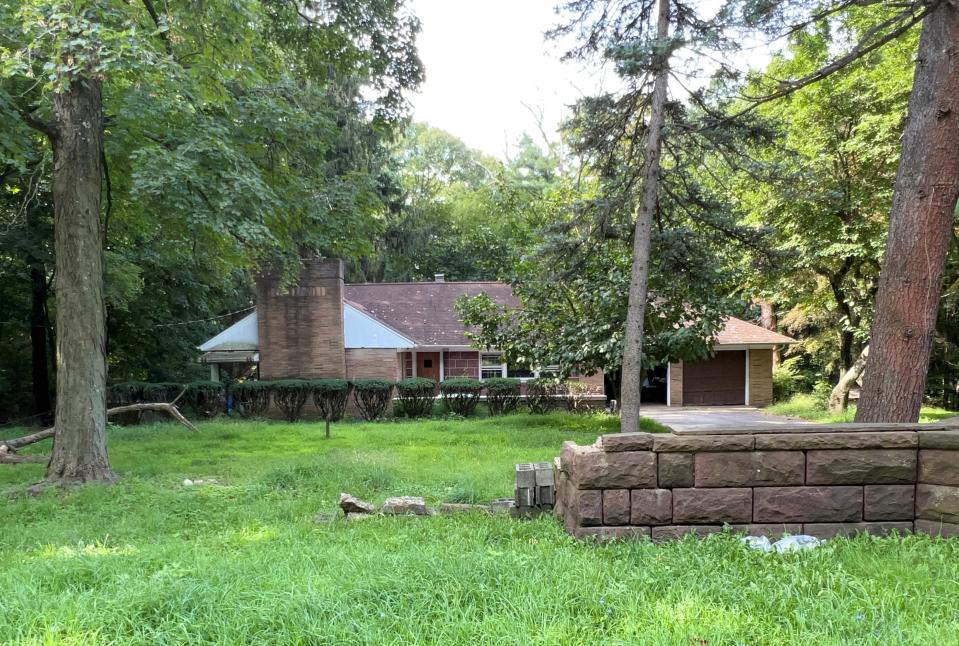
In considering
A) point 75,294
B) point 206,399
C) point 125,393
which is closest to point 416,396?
point 206,399

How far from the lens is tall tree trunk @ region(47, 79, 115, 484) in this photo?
319 inches

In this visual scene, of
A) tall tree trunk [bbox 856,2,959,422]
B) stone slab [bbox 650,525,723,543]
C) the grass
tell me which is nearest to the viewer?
stone slab [bbox 650,525,723,543]

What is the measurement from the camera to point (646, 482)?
4.33 m

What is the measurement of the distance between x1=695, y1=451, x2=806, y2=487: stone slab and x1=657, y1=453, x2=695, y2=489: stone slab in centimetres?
5

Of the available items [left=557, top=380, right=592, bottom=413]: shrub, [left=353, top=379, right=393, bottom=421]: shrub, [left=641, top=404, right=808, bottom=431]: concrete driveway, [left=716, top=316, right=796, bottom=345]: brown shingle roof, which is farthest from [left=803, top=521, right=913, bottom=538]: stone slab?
[left=716, top=316, right=796, bottom=345]: brown shingle roof

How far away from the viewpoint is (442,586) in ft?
11.0

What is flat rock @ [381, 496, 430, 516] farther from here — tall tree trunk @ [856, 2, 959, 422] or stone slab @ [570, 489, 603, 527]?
tall tree trunk @ [856, 2, 959, 422]

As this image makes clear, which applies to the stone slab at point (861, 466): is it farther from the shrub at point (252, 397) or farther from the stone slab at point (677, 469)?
the shrub at point (252, 397)

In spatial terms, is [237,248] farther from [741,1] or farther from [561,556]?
[561,556]

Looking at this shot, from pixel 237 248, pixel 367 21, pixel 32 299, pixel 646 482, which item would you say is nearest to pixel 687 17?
pixel 367 21

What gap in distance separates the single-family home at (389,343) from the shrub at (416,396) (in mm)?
1946

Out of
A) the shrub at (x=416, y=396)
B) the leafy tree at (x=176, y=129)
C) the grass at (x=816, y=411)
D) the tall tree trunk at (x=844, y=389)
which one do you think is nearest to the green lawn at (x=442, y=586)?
the leafy tree at (x=176, y=129)

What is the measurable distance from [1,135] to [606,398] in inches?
657

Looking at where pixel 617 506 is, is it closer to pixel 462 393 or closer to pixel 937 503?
pixel 937 503
